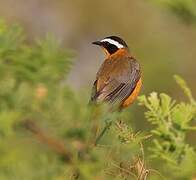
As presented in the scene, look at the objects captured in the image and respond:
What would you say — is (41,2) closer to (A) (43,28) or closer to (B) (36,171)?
(A) (43,28)

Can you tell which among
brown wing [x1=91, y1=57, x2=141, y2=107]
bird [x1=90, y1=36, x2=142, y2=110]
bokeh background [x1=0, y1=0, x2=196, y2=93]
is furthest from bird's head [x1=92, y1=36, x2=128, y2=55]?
bokeh background [x1=0, y1=0, x2=196, y2=93]

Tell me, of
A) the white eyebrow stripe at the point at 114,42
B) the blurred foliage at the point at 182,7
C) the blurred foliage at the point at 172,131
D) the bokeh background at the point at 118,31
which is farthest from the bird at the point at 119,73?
the blurred foliage at the point at 172,131

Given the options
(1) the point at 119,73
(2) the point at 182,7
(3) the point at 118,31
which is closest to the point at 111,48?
(1) the point at 119,73

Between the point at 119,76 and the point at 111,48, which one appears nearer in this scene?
the point at 119,76

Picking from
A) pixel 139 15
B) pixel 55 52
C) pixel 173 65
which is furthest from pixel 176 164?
pixel 139 15

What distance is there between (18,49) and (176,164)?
58cm

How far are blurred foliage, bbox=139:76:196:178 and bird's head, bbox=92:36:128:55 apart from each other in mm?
5151

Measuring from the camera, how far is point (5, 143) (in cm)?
222

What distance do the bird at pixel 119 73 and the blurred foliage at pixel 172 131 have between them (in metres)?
3.59

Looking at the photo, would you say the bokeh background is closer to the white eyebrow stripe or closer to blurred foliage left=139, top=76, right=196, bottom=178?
the white eyebrow stripe

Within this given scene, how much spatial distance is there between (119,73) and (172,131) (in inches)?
190

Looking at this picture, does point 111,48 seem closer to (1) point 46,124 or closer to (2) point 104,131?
(2) point 104,131

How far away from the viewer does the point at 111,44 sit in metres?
8.23

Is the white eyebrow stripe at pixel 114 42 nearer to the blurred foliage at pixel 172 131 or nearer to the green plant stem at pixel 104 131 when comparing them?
the blurred foliage at pixel 172 131
